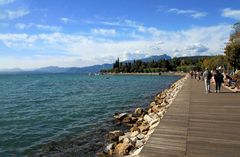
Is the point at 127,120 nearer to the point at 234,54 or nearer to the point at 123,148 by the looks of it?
the point at 123,148

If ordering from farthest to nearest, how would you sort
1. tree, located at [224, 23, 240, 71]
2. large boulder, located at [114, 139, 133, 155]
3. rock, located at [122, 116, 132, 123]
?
tree, located at [224, 23, 240, 71] → rock, located at [122, 116, 132, 123] → large boulder, located at [114, 139, 133, 155]

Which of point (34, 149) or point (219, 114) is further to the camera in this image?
point (34, 149)

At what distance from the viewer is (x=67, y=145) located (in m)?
15.2

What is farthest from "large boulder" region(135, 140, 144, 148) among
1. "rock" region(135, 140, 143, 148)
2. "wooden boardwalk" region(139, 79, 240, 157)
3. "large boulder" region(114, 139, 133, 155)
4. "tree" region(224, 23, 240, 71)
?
"tree" region(224, 23, 240, 71)

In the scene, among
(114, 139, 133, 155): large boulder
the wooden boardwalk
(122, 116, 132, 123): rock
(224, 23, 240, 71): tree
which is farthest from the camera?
(224, 23, 240, 71): tree

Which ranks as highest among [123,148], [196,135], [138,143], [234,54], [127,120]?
[234,54]

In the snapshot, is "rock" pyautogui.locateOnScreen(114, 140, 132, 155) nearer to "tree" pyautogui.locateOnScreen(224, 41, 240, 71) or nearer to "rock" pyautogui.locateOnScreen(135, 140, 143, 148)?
"rock" pyautogui.locateOnScreen(135, 140, 143, 148)

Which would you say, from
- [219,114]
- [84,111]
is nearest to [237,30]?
[84,111]

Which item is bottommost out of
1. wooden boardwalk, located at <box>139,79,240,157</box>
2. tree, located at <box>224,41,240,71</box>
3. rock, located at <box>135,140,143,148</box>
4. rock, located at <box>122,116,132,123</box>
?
rock, located at <box>122,116,132,123</box>

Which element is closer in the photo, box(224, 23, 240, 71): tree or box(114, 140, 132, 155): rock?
box(114, 140, 132, 155): rock

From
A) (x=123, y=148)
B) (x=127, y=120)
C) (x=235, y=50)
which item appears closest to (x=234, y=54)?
(x=235, y=50)

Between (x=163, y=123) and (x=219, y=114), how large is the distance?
10.6ft

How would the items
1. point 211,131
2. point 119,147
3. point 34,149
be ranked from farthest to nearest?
point 34,149
point 119,147
point 211,131

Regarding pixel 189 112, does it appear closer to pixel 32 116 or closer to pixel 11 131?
pixel 11 131
